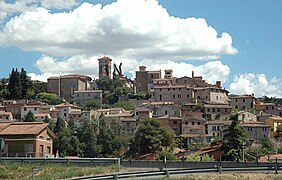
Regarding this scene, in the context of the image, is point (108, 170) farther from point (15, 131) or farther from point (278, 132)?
point (278, 132)

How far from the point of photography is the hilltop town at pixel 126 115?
83.2 m

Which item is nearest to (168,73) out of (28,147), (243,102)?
(243,102)

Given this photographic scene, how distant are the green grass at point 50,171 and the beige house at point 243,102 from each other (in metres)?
106

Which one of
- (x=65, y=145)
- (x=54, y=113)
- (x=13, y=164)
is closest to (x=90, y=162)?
(x=13, y=164)

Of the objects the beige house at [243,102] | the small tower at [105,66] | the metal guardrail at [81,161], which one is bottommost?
the metal guardrail at [81,161]

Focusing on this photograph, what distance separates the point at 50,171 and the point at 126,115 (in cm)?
9194

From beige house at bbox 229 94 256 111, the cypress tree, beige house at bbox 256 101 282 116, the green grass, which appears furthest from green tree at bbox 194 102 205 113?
the green grass

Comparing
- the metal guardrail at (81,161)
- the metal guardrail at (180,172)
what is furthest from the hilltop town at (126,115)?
the metal guardrail at (180,172)

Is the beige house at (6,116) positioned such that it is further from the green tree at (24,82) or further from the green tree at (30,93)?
the green tree at (30,93)

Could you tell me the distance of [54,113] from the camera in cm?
13438

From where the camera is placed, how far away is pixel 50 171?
34344 mm

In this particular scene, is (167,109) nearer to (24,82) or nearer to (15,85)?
(24,82)

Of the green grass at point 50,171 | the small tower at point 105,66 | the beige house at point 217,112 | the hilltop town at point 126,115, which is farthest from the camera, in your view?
the small tower at point 105,66

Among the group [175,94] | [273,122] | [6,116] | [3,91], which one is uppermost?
[3,91]
